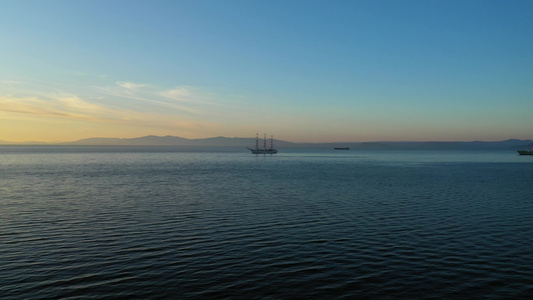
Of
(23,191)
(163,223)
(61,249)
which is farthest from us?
(23,191)

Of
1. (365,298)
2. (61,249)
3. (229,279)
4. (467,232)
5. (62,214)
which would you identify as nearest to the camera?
(365,298)

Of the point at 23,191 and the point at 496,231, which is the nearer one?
the point at 496,231

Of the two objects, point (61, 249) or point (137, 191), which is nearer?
point (61, 249)

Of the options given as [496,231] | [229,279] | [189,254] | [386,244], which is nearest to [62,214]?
[189,254]

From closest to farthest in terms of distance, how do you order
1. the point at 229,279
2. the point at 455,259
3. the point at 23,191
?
the point at 229,279
the point at 455,259
the point at 23,191

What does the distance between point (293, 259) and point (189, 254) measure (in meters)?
6.75

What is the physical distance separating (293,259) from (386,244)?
778 cm

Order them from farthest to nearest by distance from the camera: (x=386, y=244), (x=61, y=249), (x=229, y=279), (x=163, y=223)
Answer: (x=163, y=223) < (x=386, y=244) < (x=61, y=249) < (x=229, y=279)

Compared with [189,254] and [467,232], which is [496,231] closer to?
[467,232]

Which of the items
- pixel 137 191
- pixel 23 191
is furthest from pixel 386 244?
pixel 23 191

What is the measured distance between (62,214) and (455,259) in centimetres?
3580

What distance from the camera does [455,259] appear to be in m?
22.2

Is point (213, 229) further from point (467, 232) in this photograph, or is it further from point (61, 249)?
point (467, 232)

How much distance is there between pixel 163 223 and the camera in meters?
32.7
